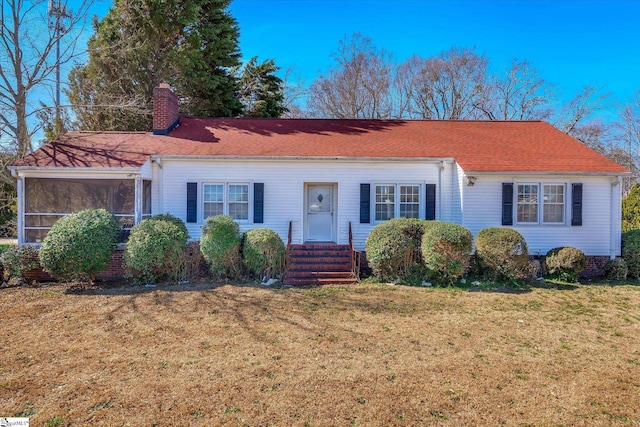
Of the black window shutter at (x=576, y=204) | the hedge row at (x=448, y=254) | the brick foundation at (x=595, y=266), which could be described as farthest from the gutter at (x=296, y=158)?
the brick foundation at (x=595, y=266)

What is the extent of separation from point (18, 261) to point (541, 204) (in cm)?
1421

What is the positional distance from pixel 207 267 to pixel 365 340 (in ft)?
19.1

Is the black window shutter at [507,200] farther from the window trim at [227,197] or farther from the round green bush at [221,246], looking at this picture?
the round green bush at [221,246]

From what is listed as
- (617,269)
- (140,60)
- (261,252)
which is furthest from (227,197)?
(140,60)

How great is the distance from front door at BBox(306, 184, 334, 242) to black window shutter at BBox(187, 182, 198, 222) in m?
3.37

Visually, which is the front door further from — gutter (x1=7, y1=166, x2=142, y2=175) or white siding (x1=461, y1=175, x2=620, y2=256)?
gutter (x1=7, y1=166, x2=142, y2=175)

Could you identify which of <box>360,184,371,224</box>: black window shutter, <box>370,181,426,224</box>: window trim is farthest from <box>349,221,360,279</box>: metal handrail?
<box>370,181,426,224</box>: window trim

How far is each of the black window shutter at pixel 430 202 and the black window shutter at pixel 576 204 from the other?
3888 mm

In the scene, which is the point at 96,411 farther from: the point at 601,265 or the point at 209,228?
the point at 601,265

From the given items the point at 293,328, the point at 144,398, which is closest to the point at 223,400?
the point at 144,398

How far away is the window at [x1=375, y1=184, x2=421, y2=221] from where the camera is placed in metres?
10.9

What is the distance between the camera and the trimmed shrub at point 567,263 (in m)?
9.55

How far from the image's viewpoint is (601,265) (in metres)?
10.5

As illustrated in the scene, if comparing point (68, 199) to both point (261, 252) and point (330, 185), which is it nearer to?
point (261, 252)
